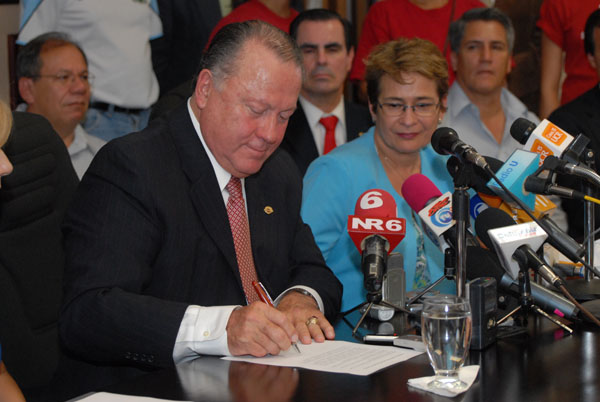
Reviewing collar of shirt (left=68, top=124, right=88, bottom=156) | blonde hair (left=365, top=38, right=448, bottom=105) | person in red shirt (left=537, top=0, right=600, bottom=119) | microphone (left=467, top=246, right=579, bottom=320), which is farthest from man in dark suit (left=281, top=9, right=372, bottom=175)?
microphone (left=467, top=246, right=579, bottom=320)

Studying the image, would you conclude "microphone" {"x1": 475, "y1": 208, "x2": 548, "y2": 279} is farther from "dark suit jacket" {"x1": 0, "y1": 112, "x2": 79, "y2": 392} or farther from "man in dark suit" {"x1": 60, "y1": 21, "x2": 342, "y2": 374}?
"dark suit jacket" {"x1": 0, "y1": 112, "x2": 79, "y2": 392}

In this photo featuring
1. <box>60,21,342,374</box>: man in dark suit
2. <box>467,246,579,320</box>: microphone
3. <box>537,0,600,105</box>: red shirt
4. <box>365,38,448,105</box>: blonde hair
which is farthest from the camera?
<box>537,0,600,105</box>: red shirt

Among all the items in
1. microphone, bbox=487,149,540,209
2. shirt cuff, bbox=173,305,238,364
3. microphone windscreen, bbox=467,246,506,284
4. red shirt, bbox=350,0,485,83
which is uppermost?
red shirt, bbox=350,0,485,83

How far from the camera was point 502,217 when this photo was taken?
191cm

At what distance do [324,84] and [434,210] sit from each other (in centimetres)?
255

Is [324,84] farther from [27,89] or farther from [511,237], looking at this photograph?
[511,237]

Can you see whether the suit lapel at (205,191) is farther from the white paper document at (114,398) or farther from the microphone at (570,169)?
the microphone at (570,169)

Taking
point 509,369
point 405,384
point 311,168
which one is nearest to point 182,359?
point 405,384

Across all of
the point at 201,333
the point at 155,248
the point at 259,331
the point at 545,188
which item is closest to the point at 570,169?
the point at 545,188

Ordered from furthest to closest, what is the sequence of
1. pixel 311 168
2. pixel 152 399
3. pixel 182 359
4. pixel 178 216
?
pixel 311 168 < pixel 178 216 < pixel 182 359 < pixel 152 399

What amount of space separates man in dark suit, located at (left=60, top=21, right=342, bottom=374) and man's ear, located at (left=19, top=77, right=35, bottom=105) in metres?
2.17

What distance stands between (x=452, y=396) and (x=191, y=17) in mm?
3786

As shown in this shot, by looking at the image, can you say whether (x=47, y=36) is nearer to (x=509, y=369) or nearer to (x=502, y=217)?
(x=502, y=217)

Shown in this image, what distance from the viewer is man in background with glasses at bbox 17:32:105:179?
4.12 meters
